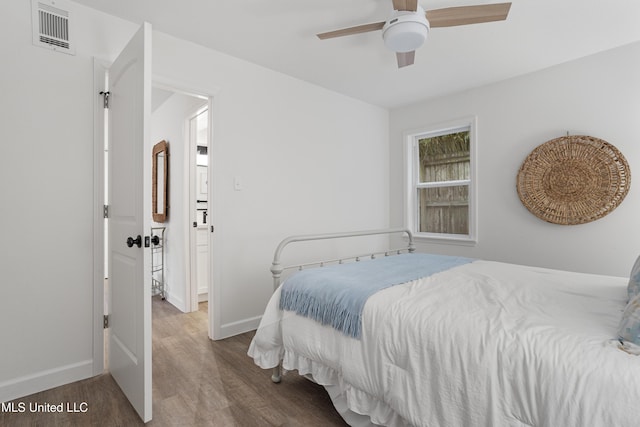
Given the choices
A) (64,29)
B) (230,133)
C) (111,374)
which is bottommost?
(111,374)

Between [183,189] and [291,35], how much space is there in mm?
1970

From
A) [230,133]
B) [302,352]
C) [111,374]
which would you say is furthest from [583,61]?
[111,374]

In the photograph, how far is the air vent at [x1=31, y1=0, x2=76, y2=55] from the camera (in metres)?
1.92

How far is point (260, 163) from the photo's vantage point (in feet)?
9.81

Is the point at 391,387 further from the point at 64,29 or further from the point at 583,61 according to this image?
the point at 583,61

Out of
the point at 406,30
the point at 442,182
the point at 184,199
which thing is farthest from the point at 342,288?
the point at 442,182

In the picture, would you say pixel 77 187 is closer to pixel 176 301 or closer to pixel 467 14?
pixel 176 301

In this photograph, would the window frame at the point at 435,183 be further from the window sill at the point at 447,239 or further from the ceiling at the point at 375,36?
the ceiling at the point at 375,36

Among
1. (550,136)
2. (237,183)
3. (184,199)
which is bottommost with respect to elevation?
(184,199)

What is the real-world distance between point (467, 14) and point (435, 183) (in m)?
2.39

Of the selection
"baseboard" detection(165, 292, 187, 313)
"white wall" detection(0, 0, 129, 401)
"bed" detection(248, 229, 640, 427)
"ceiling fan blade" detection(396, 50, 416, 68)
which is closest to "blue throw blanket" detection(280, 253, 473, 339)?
"bed" detection(248, 229, 640, 427)

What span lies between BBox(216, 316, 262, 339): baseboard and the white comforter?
3.33 feet

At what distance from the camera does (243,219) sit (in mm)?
2857

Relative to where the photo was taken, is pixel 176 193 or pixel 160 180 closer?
pixel 176 193
